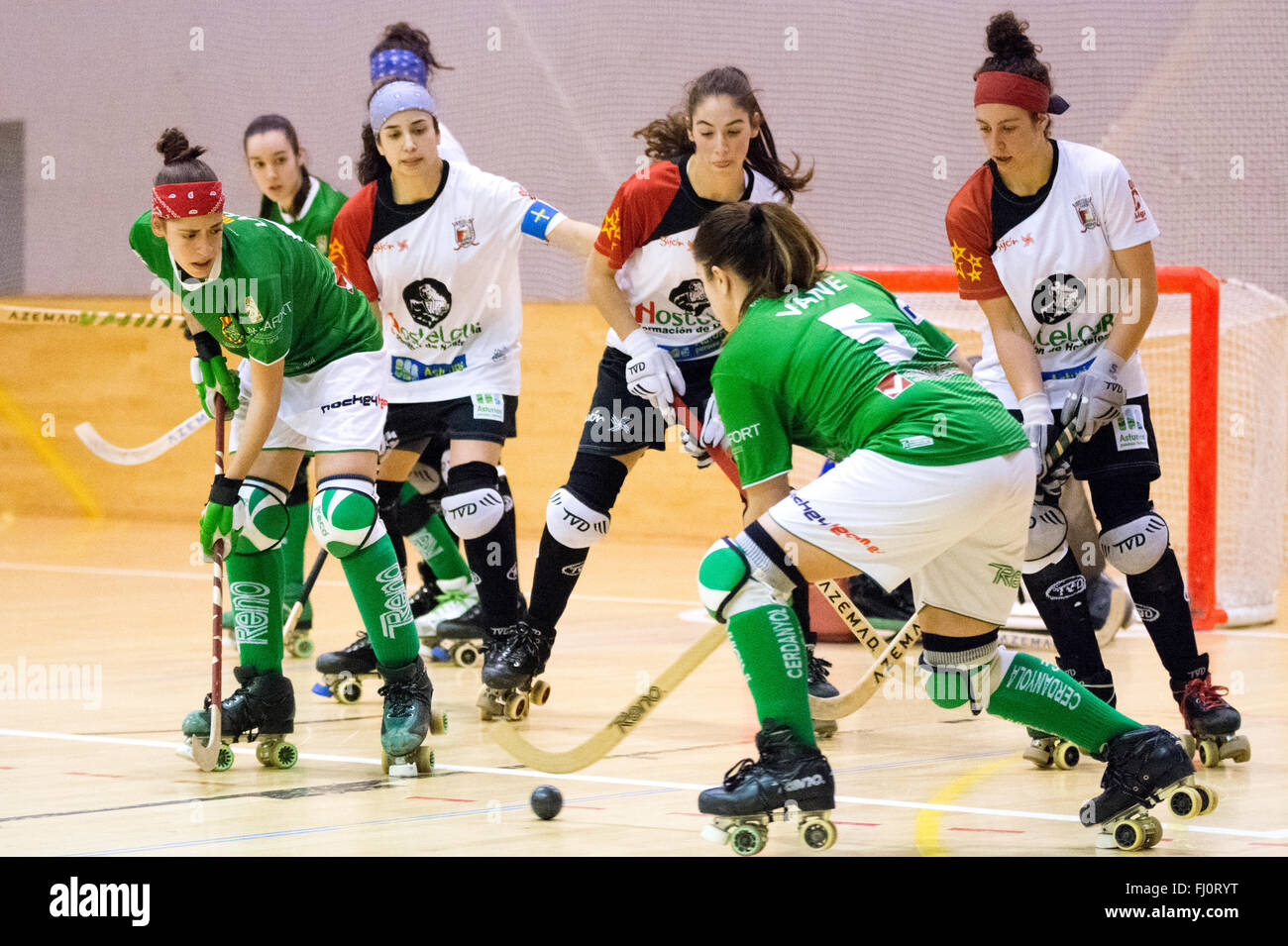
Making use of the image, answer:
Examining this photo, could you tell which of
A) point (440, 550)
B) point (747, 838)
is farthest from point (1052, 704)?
point (440, 550)

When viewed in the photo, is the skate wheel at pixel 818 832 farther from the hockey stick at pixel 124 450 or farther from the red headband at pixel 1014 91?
the hockey stick at pixel 124 450

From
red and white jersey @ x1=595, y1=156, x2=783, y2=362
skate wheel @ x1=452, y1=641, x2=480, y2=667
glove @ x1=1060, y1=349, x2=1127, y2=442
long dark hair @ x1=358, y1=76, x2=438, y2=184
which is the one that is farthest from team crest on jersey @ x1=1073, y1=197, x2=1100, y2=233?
skate wheel @ x1=452, y1=641, x2=480, y2=667

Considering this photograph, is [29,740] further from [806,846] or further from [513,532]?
[806,846]

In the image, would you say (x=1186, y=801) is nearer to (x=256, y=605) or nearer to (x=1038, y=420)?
(x=1038, y=420)

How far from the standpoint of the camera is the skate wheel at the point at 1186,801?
301cm

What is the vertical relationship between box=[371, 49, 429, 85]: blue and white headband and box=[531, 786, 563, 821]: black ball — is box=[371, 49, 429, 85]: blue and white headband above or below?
above

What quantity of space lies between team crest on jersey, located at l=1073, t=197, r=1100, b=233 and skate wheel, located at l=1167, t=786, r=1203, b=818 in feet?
4.58

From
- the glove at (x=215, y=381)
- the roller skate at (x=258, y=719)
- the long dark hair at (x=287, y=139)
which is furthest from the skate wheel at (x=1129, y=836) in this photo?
the long dark hair at (x=287, y=139)

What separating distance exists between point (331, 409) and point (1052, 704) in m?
1.70

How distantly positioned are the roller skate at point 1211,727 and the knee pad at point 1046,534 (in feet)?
1.38

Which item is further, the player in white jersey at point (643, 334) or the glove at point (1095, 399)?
the player in white jersey at point (643, 334)

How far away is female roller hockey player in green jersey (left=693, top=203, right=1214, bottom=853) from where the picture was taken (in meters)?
2.79

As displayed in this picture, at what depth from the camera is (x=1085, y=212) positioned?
3865 mm

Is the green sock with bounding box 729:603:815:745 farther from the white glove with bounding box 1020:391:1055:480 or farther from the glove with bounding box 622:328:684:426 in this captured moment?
the glove with bounding box 622:328:684:426
